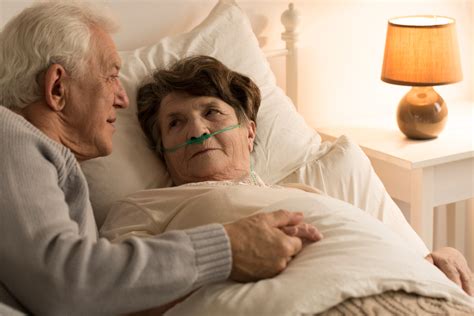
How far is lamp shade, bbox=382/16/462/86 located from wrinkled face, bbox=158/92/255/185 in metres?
0.77

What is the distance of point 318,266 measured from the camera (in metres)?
1.31

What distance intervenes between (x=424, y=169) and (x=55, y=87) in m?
1.28

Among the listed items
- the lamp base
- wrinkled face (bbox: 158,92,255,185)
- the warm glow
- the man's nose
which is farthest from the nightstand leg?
the man's nose

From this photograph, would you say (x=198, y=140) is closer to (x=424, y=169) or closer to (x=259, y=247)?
(x=259, y=247)

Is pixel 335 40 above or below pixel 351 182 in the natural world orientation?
above

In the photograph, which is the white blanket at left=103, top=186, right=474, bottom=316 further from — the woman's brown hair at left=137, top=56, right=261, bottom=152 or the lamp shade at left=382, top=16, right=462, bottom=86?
the lamp shade at left=382, top=16, right=462, bottom=86

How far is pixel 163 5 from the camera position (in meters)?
2.38

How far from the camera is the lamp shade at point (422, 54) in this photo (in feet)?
7.93

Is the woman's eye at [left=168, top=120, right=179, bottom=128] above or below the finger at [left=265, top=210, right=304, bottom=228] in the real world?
above

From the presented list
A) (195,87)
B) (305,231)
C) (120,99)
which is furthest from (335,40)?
(305,231)

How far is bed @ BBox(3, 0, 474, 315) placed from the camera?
127cm

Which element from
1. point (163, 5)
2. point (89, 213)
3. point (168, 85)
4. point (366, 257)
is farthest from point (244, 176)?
point (163, 5)

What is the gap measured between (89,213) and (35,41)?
350 mm

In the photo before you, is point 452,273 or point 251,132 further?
point 251,132
